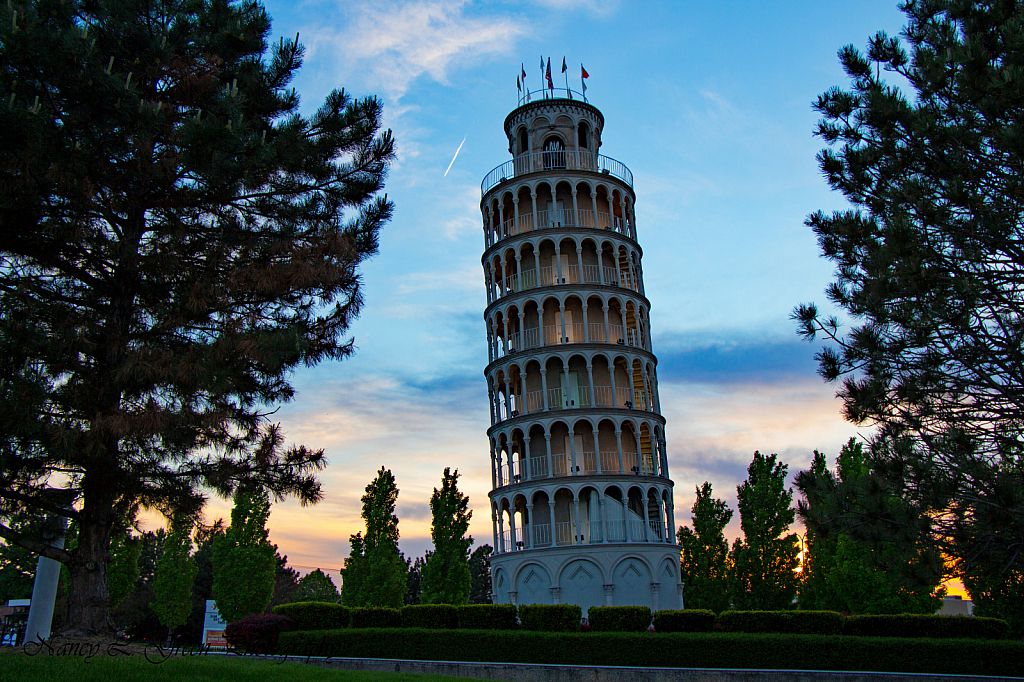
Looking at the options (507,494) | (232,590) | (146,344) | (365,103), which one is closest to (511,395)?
(507,494)

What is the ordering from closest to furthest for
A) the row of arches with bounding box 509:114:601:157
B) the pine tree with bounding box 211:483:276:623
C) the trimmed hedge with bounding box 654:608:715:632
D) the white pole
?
the white pole → the trimmed hedge with bounding box 654:608:715:632 → the row of arches with bounding box 509:114:601:157 → the pine tree with bounding box 211:483:276:623

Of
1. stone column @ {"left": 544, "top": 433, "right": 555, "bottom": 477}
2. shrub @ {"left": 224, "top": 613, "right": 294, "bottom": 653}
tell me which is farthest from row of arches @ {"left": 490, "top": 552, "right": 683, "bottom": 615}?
shrub @ {"left": 224, "top": 613, "right": 294, "bottom": 653}

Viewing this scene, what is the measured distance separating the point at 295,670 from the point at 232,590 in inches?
1312

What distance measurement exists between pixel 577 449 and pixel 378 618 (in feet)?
44.7

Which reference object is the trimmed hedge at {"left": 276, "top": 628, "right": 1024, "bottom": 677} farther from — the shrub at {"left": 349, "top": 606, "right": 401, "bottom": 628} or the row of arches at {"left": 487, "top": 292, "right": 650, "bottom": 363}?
the row of arches at {"left": 487, "top": 292, "right": 650, "bottom": 363}

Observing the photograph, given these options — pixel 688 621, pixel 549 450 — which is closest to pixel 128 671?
pixel 688 621

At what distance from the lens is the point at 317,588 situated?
8319cm

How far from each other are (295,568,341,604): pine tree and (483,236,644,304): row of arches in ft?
178

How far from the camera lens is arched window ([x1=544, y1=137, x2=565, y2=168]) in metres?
42.7

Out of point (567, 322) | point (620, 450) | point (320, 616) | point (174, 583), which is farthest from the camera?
point (174, 583)

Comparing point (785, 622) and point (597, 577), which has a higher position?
point (597, 577)

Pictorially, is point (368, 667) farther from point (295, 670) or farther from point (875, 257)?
point (875, 257)

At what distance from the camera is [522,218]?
135 feet

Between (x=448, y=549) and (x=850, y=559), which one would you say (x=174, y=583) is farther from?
(x=850, y=559)
